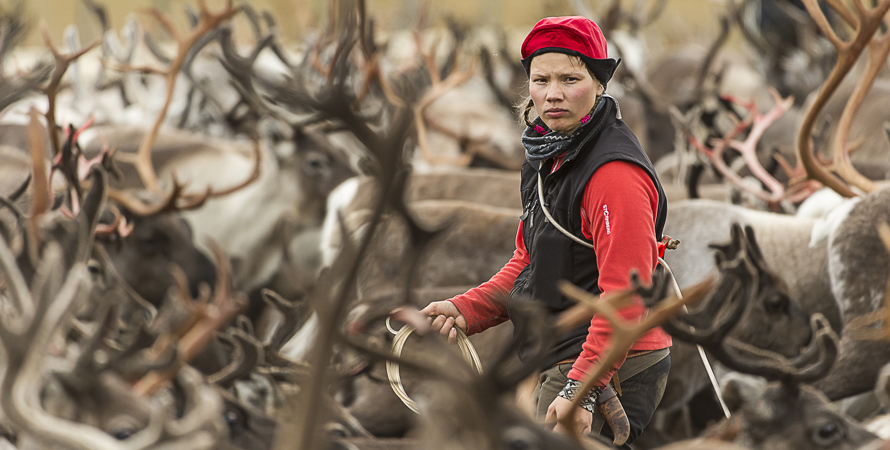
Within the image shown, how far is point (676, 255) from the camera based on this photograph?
11.2ft

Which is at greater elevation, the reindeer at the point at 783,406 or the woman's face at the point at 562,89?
the woman's face at the point at 562,89

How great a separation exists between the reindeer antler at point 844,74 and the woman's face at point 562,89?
1.62m

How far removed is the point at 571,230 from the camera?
1.75 metres

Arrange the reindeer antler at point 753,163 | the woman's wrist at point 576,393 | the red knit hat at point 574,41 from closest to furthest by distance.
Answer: the woman's wrist at point 576,393, the red knit hat at point 574,41, the reindeer antler at point 753,163

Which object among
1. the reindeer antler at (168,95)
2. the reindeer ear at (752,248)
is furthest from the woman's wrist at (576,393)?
the reindeer antler at (168,95)

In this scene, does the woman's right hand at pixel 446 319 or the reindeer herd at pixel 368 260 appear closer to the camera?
the reindeer herd at pixel 368 260

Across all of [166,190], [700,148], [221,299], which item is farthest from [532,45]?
[166,190]

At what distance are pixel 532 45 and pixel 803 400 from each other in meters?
1.03

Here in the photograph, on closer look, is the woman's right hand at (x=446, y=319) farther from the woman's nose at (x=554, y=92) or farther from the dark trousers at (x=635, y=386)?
the woman's nose at (x=554, y=92)

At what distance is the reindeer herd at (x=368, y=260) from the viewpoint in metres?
1.29

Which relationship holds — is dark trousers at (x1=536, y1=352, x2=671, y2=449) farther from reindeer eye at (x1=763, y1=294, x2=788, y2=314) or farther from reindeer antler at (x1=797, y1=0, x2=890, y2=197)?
reindeer antler at (x1=797, y1=0, x2=890, y2=197)

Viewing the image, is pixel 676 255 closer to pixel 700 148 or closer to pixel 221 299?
pixel 700 148

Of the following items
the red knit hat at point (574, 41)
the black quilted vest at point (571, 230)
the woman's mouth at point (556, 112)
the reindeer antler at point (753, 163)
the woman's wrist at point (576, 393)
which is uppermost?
the red knit hat at point (574, 41)

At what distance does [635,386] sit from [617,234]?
32 centimetres
